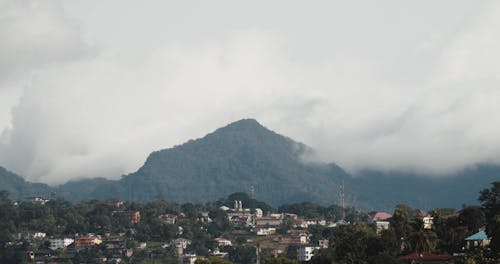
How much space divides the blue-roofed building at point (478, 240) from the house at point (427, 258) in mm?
2668

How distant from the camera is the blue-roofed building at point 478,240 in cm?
10914

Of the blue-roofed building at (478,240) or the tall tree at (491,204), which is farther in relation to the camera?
the blue-roofed building at (478,240)

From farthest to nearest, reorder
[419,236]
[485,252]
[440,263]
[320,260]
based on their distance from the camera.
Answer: [320,260], [419,236], [440,263], [485,252]

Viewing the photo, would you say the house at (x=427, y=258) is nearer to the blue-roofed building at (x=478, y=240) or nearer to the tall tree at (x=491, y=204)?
the blue-roofed building at (x=478, y=240)

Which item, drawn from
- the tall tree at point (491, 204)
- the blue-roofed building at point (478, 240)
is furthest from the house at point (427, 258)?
the tall tree at point (491, 204)

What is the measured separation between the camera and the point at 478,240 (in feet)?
363

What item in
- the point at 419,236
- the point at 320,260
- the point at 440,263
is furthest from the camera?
the point at 320,260

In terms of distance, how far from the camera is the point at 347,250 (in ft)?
385

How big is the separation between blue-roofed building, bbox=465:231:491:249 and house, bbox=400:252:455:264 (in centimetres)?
267

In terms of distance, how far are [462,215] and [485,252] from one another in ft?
109

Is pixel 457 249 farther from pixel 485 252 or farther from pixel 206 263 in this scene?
pixel 206 263

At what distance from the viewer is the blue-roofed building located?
358 ft

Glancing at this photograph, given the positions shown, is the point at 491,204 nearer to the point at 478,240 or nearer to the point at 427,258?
the point at 478,240

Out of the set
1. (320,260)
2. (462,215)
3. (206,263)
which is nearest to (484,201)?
(462,215)
